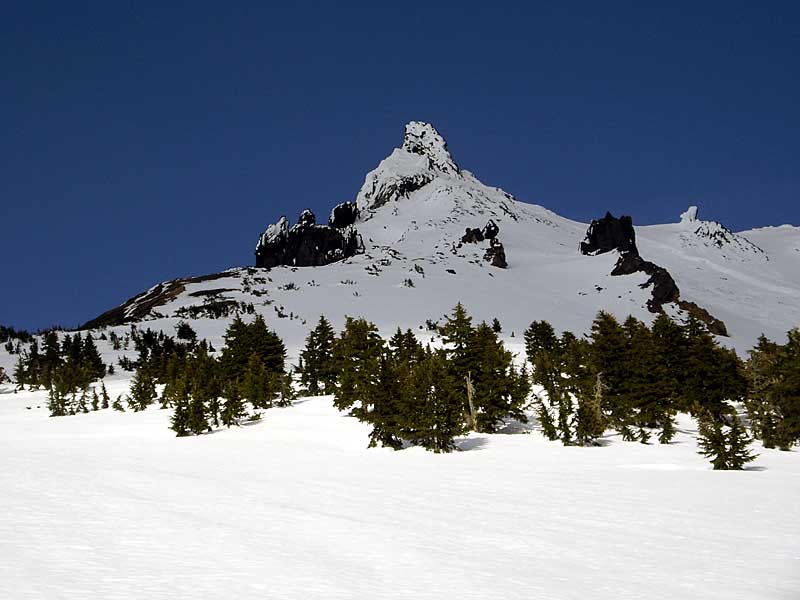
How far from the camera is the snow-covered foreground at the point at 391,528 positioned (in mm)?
10555

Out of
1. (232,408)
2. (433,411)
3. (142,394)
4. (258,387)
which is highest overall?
(258,387)

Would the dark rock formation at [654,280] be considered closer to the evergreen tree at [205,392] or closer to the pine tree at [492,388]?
the pine tree at [492,388]

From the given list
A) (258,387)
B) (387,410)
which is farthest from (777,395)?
(258,387)

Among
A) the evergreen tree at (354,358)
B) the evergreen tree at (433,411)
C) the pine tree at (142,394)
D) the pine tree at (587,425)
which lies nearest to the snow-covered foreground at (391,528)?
the evergreen tree at (433,411)

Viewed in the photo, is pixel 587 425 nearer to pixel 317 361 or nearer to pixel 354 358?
pixel 354 358

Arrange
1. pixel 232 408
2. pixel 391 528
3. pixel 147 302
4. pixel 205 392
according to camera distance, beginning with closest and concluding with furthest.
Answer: pixel 391 528, pixel 232 408, pixel 205 392, pixel 147 302

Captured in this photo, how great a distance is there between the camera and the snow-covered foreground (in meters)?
10.6

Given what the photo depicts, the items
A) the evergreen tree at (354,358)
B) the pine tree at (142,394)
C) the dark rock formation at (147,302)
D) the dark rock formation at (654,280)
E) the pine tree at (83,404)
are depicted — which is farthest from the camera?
the dark rock formation at (654,280)

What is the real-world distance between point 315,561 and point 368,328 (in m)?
40.4

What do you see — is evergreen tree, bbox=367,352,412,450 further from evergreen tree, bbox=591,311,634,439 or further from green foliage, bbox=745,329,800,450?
green foliage, bbox=745,329,800,450

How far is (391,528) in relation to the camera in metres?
15.3

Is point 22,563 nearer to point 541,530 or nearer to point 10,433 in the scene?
point 541,530

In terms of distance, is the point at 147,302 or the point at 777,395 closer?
the point at 777,395

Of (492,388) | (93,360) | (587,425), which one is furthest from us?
(93,360)
